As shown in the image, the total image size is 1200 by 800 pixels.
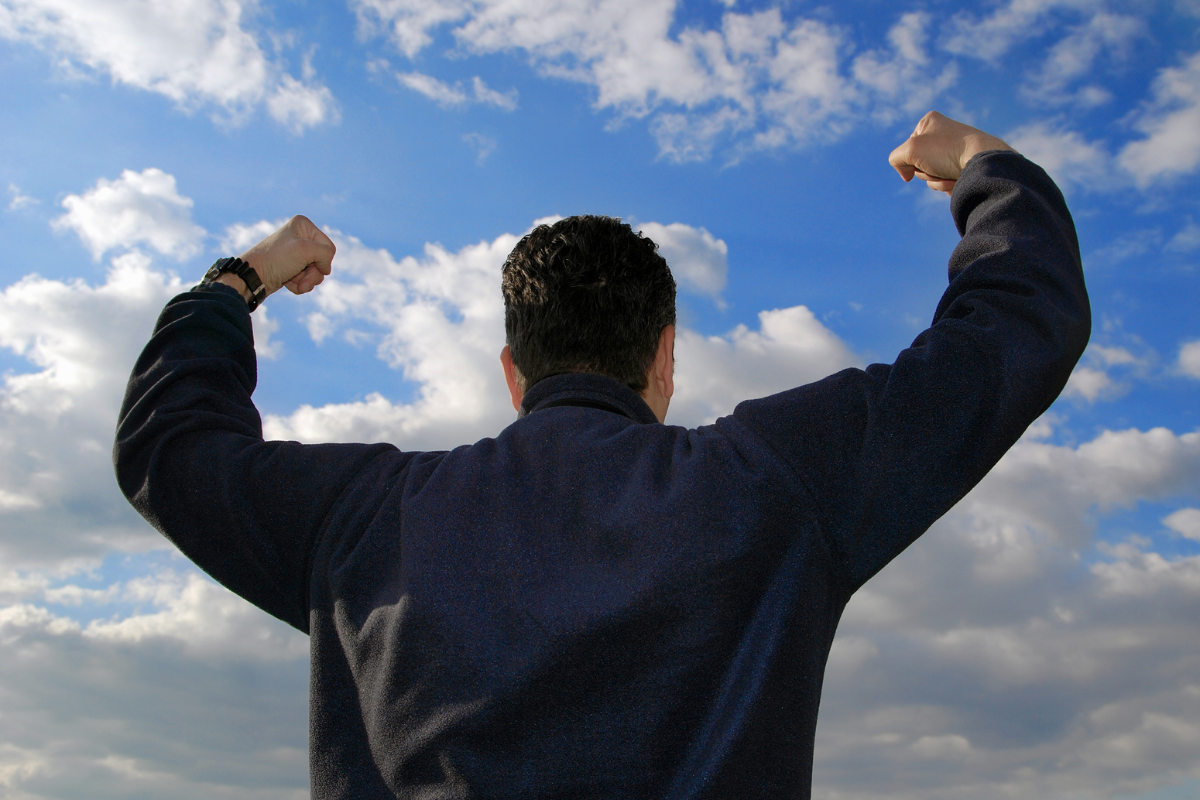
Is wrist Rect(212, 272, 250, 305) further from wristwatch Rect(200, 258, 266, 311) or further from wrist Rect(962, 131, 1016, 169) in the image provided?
wrist Rect(962, 131, 1016, 169)

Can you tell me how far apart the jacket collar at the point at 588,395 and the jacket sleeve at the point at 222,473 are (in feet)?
1.85

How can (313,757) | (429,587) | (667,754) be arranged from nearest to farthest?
(667,754), (429,587), (313,757)

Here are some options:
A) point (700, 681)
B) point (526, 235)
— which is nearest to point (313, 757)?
point (700, 681)

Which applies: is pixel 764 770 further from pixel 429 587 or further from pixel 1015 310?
pixel 1015 310

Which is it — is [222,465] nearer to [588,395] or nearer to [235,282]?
[235,282]

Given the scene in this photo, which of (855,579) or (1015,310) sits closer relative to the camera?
(855,579)

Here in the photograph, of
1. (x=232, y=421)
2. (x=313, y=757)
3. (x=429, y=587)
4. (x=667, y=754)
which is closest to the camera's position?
(x=667, y=754)

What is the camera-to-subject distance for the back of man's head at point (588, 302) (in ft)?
11.5

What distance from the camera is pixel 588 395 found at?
3.34 m

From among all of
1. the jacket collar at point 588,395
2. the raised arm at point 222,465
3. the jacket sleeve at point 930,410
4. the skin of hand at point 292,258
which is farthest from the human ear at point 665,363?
the skin of hand at point 292,258

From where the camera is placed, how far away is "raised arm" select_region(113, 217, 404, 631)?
10.7 ft

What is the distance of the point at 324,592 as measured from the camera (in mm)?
3174

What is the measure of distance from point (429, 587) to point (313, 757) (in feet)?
2.58

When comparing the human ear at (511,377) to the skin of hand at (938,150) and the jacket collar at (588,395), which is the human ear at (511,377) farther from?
the skin of hand at (938,150)
